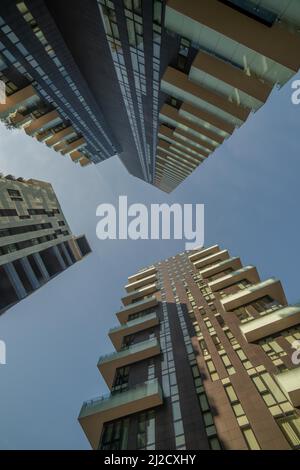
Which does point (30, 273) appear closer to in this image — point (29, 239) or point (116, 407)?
point (29, 239)

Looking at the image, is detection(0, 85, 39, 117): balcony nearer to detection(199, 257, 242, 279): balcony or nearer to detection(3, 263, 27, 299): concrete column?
detection(3, 263, 27, 299): concrete column

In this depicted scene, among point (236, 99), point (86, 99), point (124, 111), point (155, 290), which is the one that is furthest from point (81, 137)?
point (236, 99)

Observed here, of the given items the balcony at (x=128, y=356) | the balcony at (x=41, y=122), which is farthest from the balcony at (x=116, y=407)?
the balcony at (x=41, y=122)

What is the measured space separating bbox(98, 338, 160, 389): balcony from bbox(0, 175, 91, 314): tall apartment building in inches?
869

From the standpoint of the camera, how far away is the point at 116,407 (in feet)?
58.9

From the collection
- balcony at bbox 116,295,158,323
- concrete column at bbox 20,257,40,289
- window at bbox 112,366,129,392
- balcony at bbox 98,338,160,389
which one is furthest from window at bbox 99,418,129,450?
concrete column at bbox 20,257,40,289

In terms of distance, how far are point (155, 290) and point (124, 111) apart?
1110 inches

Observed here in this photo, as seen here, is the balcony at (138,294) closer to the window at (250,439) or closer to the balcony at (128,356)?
the balcony at (128,356)

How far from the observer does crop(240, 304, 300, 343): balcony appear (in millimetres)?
21078

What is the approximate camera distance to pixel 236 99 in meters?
19.6

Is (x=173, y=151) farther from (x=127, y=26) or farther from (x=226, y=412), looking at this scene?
(x=226, y=412)

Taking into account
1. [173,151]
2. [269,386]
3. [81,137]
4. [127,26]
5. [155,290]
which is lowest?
[269,386]

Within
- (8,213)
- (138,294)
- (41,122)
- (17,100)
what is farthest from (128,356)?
(41,122)

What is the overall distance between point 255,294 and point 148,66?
2439cm
